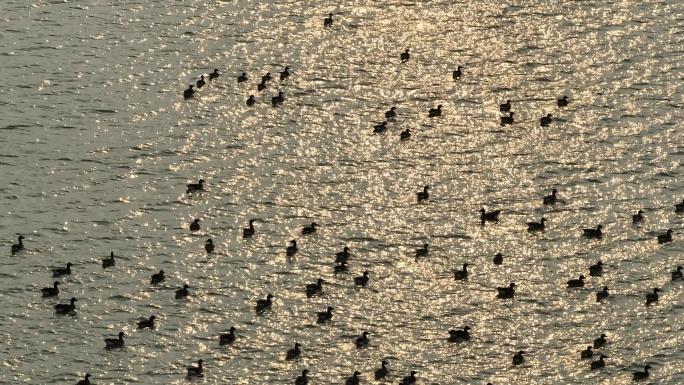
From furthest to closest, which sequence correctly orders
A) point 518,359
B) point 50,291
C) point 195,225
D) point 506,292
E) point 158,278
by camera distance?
point 195,225, point 158,278, point 50,291, point 506,292, point 518,359

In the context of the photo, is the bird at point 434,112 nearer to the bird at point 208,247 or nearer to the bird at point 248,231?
the bird at point 248,231

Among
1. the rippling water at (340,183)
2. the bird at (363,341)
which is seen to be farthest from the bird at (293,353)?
the bird at (363,341)

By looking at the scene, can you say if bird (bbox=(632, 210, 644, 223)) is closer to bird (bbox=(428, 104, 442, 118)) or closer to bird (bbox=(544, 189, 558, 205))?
bird (bbox=(544, 189, 558, 205))

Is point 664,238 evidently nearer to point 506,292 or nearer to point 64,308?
point 506,292

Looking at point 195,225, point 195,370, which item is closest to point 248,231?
point 195,225

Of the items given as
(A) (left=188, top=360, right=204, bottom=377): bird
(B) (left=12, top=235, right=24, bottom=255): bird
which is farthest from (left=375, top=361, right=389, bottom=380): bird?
(B) (left=12, top=235, right=24, bottom=255): bird

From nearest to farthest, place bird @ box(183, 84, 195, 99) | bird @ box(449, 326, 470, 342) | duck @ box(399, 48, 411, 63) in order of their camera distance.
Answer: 1. bird @ box(449, 326, 470, 342)
2. bird @ box(183, 84, 195, 99)
3. duck @ box(399, 48, 411, 63)

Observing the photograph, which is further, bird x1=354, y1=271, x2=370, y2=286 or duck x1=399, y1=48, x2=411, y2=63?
duck x1=399, y1=48, x2=411, y2=63

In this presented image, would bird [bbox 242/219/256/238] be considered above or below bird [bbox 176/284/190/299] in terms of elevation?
above

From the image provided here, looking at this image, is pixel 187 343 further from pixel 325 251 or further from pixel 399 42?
pixel 399 42
